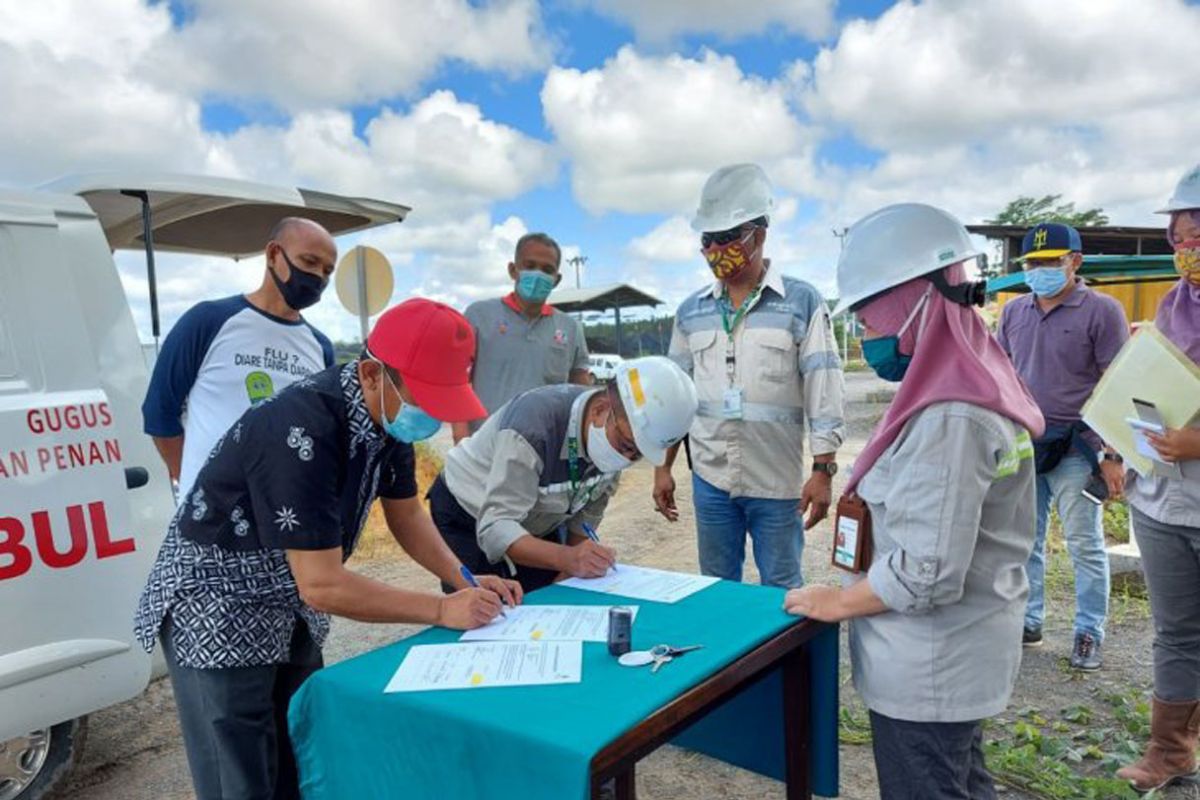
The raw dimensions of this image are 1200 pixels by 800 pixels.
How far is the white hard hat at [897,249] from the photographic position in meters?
1.57

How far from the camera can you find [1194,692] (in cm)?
252

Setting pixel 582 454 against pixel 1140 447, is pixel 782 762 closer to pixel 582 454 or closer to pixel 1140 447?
pixel 582 454

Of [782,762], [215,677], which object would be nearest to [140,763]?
[215,677]

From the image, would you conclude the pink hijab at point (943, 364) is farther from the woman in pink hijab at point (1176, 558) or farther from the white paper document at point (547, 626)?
the woman in pink hijab at point (1176, 558)

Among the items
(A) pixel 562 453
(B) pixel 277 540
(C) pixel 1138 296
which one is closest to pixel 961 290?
(A) pixel 562 453

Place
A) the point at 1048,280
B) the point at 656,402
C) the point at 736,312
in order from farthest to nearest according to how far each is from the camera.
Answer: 1. the point at 1048,280
2. the point at 736,312
3. the point at 656,402

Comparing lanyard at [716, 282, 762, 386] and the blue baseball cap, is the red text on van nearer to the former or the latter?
lanyard at [716, 282, 762, 386]

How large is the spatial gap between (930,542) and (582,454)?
Result: 106 centimetres

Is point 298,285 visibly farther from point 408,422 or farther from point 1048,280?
point 1048,280

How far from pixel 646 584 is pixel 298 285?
1.67 meters

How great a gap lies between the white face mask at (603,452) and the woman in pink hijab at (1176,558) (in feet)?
5.06

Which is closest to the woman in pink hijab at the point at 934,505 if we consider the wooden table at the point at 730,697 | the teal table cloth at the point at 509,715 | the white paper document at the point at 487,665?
the wooden table at the point at 730,697

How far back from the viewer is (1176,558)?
2.46m

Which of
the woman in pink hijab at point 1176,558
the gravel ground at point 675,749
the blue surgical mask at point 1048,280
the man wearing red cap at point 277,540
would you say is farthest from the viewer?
the blue surgical mask at point 1048,280
